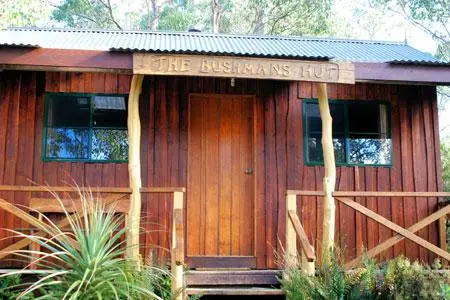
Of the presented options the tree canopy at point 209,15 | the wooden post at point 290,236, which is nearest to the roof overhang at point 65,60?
the wooden post at point 290,236

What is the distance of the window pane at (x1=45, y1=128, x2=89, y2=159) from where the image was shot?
669 cm

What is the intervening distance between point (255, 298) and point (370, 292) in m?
1.97

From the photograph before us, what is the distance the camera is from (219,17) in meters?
21.5

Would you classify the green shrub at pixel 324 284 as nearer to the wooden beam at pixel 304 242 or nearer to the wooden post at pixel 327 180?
the wooden beam at pixel 304 242

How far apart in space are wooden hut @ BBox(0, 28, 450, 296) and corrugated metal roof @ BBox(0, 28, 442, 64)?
0.15m

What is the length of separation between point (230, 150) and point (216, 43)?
6.09 ft

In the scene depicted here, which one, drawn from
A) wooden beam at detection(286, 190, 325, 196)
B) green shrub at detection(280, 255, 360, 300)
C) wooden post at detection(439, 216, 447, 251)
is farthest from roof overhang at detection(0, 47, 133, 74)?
wooden post at detection(439, 216, 447, 251)

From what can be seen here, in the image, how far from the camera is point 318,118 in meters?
7.14

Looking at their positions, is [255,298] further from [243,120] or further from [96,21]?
[96,21]

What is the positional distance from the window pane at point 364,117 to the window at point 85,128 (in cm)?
313

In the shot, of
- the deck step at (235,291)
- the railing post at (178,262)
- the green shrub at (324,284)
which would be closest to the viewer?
the green shrub at (324,284)

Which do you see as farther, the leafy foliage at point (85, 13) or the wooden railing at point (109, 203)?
the leafy foliage at point (85, 13)

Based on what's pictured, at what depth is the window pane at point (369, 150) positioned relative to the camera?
Answer: 7.11m

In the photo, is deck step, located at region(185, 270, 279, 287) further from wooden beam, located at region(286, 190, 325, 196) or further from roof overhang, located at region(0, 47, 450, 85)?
roof overhang, located at region(0, 47, 450, 85)
